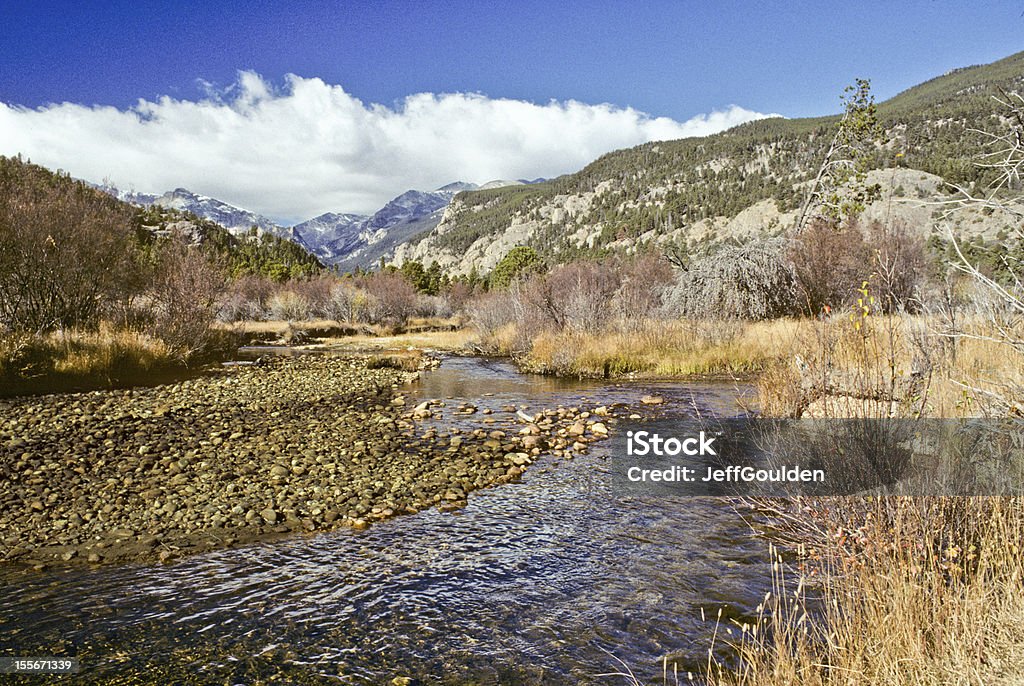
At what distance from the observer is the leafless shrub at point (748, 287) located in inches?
808

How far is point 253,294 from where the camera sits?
49719 millimetres

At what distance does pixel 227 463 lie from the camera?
8367mm

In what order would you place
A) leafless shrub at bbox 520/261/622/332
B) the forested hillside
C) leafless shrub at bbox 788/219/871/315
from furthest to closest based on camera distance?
1. the forested hillside
2. leafless shrub at bbox 520/261/622/332
3. leafless shrub at bbox 788/219/871/315

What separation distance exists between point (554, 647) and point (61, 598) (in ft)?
12.8

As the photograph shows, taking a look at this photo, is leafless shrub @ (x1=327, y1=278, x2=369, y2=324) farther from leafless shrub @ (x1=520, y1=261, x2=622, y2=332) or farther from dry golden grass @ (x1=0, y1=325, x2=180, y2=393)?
dry golden grass @ (x1=0, y1=325, x2=180, y2=393)

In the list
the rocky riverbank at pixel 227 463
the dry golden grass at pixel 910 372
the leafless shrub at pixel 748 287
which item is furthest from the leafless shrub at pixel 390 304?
the dry golden grass at pixel 910 372

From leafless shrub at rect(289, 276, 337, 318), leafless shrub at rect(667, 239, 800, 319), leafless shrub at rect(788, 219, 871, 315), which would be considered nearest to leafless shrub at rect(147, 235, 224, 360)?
leafless shrub at rect(667, 239, 800, 319)

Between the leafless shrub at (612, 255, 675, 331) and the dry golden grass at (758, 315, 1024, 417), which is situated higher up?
the leafless shrub at (612, 255, 675, 331)

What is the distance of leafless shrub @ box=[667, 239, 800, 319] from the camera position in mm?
20516

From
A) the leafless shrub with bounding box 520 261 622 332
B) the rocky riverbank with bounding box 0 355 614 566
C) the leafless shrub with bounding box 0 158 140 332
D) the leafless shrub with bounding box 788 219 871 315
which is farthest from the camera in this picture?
the leafless shrub with bounding box 520 261 622 332

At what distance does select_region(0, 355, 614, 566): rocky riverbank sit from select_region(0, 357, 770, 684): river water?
0.56 metres

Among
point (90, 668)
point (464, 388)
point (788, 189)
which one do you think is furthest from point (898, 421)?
point (788, 189)

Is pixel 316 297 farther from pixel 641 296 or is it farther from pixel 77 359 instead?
pixel 77 359

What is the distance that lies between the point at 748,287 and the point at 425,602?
18759 mm
